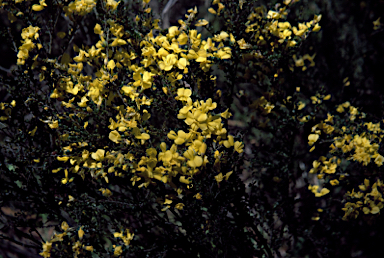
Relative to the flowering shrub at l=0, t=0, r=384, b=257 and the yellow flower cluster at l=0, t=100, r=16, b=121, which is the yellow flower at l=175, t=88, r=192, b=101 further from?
the yellow flower cluster at l=0, t=100, r=16, b=121

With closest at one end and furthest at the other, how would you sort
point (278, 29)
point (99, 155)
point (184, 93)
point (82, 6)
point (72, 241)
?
point (184, 93) < point (99, 155) < point (82, 6) < point (278, 29) < point (72, 241)

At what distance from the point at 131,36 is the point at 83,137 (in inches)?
28.2

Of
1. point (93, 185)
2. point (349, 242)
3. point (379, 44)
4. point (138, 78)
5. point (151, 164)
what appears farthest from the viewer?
point (379, 44)

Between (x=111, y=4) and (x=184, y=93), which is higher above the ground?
(x=111, y=4)

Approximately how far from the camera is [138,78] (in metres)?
1.48

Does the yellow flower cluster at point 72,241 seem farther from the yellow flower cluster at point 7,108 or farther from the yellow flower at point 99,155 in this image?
the yellow flower cluster at point 7,108

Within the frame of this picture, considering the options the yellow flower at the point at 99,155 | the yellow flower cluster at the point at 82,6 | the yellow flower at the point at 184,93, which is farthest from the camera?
the yellow flower cluster at the point at 82,6

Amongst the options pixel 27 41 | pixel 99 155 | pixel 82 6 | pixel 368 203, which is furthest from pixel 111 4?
pixel 368 203

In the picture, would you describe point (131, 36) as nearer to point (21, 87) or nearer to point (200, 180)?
point (21, 87)

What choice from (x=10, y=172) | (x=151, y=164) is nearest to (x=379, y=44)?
(x=151, y=164)

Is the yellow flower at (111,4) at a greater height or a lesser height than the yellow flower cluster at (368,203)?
greater

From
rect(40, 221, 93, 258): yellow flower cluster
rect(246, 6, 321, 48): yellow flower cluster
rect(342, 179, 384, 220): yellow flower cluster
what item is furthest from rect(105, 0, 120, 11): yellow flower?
rect(342, 179, 384, 220): yellow flower cluster

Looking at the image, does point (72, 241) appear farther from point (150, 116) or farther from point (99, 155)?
point (150, 116)

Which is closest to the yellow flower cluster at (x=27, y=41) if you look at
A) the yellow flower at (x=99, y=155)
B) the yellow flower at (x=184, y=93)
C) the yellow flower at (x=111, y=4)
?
the yellow flower at (x=111, y=4)
